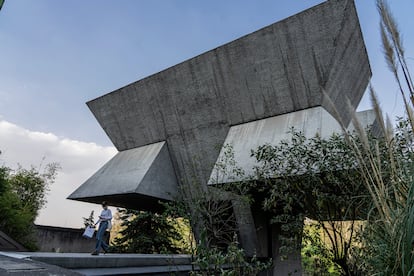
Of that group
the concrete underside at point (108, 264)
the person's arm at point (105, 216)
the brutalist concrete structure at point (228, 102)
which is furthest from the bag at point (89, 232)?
the brutalist concrete structure at point (228, 102)

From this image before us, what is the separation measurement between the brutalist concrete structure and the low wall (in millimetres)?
3182

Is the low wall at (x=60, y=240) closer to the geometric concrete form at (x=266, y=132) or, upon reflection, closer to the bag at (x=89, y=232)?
the bag at (x=89, y=232)

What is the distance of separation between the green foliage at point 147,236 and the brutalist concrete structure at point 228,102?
23.8 inches

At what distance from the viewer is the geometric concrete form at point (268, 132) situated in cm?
530

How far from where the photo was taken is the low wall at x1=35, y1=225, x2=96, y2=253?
1011cm

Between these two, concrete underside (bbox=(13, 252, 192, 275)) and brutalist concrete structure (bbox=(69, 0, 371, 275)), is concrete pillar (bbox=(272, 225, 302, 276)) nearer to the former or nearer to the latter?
brutalist concrete structure (bbox=(69, 0, 371, 275))

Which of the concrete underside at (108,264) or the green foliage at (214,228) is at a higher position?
the green foliage at (214,228)

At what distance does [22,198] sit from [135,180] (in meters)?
7.97

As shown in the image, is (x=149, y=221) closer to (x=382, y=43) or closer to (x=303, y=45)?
(x=303, y=45)

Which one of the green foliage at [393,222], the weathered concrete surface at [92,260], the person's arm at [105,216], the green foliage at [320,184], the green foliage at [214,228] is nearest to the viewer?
the green foliage at [393,222]

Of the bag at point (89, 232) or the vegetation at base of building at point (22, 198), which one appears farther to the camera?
the vegetation at base of building at point (22, 198)

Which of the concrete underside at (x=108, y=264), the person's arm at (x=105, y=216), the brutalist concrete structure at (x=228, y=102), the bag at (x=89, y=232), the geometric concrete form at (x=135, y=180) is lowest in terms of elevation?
the concrete underside at (x=108, y=264)

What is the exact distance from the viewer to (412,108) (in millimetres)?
1596

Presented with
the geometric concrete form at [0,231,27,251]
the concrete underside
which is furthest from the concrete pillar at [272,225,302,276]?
the geometric concrete form at [0,231,27,251]
